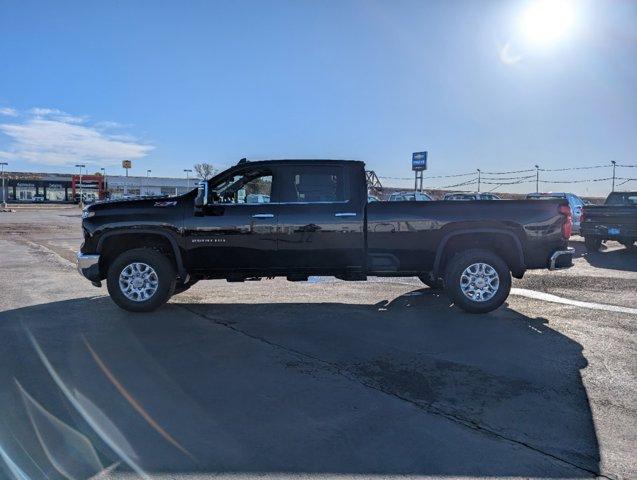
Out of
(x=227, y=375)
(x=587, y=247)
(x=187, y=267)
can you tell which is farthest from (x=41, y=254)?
(x=587, y=247)

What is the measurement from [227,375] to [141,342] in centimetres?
152

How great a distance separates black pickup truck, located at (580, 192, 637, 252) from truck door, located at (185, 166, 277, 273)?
11.3 meters

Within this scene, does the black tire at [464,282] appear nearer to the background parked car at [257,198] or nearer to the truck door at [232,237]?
the truck door at [232,237]

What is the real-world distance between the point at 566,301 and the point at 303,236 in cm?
427

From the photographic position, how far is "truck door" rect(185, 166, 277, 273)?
7.25m

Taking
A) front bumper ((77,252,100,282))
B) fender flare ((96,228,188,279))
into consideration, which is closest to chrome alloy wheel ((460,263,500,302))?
fender flare ((96,228,188,279))

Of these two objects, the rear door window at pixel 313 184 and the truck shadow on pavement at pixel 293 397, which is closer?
the truck shadow on pavement at pixel 293 397

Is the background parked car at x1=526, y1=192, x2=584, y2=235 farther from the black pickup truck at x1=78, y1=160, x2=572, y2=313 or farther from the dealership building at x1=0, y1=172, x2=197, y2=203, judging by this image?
the dealership building at x1=0, y1=172, x2=197, y2=203

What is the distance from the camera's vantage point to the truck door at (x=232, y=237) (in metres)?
7.25

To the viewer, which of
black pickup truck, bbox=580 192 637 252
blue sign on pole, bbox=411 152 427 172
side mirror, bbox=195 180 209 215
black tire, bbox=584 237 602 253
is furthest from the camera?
blue sign on pole, bbox=411 152 427 172

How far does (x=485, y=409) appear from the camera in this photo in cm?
414

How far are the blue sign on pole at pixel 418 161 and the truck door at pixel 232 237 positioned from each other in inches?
1548

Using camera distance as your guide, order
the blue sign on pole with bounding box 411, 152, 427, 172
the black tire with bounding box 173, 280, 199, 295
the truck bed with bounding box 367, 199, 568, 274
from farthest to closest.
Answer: the blue sign on pole with bounding box 411, 152, 427, 172 → the black tire with bounding box 173, 280, 199, 295 → the truck bed with bounding box 367, 199, 568, 274

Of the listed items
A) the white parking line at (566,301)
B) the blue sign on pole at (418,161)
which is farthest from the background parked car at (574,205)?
the blue sign on pole at (418,161)
